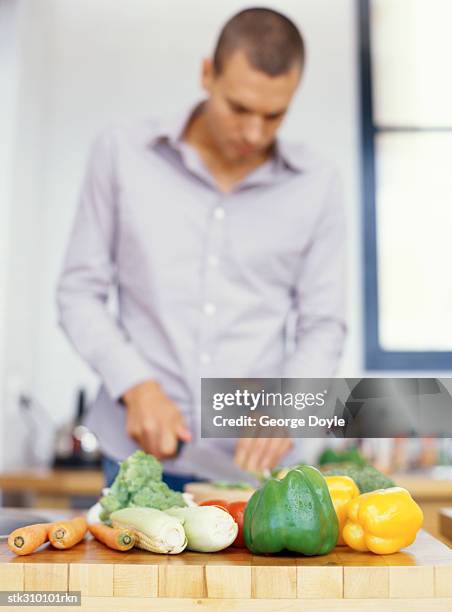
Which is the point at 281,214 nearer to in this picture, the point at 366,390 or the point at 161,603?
the point at 366,390

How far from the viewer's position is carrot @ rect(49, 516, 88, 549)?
2.93ft

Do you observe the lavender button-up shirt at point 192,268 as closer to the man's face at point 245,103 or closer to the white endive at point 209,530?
the man's face at point 245,103

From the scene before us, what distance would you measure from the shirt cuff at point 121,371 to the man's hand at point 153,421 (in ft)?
0.04

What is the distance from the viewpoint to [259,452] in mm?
1166

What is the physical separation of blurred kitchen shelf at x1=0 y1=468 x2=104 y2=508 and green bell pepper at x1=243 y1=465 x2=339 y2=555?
58.7 inches

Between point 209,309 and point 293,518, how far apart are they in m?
0.78

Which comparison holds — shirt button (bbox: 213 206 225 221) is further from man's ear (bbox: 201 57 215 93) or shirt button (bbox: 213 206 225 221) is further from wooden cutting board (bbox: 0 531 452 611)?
wooden cutting board (bbox: 0 531 452 611)

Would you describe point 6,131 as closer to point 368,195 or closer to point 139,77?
point 139,77

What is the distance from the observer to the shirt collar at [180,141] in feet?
5.49

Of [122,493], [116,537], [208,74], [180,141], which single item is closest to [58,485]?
[180,141]

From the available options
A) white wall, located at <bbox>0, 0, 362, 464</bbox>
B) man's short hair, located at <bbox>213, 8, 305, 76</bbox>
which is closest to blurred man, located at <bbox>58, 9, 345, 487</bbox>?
man's short hair, located at <bbox>213, 8, 305, 76</bbox>

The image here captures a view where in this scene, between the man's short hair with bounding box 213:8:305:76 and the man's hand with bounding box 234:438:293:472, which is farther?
the man's short hair with bounding box 213:8:305:76

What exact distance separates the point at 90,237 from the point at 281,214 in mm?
359

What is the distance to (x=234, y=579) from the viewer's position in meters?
0.80
